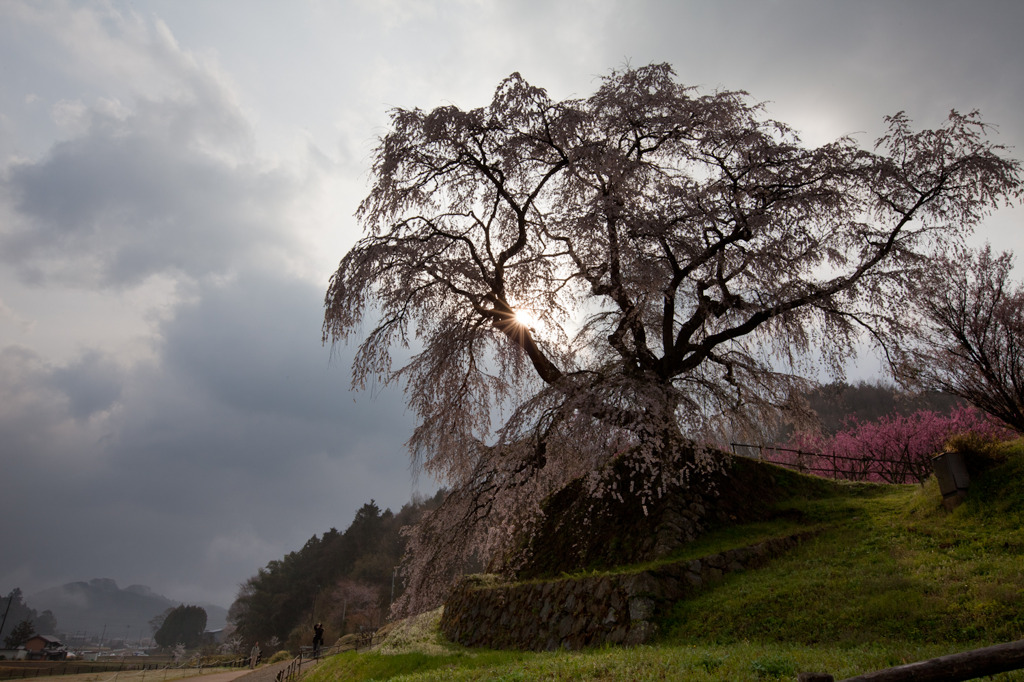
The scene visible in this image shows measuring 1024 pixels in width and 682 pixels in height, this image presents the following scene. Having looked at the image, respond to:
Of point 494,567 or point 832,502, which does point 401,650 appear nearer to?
point 494,567

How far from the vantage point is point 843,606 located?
27.8 ft

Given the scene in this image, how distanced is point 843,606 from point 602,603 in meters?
4.54

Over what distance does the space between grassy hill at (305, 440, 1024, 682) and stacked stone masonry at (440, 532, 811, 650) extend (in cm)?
40

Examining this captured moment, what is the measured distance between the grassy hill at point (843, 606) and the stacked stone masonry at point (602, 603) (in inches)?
15.7

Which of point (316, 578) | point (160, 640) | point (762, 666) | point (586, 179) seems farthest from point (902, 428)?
point (160, 640)

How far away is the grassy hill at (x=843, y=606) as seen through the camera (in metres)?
6.68

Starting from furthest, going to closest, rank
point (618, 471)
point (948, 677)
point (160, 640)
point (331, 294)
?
point (160, 640) < point (618, 471) < point (331, 294) < point (948, 677)

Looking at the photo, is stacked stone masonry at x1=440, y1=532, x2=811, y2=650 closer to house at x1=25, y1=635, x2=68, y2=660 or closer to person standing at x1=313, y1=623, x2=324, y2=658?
person standing at x1=313, y1=623, x2=324, y2=658

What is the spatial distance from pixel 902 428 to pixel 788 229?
28.5 metres

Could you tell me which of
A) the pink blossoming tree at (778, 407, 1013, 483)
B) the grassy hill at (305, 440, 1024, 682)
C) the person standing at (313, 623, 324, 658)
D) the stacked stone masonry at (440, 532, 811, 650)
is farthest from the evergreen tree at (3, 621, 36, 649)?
the pink blossoming tree at (778, 407, 1013, 483)

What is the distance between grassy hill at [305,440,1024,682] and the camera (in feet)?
21.9

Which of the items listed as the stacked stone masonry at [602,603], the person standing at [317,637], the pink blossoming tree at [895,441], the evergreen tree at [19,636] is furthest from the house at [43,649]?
the pink blossoming tree at [895,441]

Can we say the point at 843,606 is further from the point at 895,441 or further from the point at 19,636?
the point at 19,636

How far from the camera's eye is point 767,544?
11969mm
